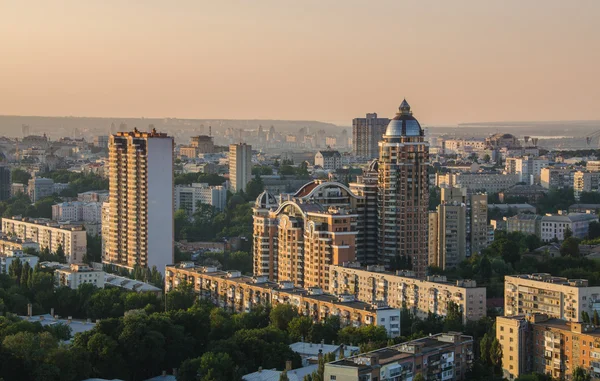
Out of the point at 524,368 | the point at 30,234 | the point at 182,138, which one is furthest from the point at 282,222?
the point at 182,138

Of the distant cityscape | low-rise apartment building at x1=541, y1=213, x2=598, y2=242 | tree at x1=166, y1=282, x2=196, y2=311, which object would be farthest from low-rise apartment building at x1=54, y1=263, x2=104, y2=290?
low-rise apartment building at x1=541, y1=213, x2=598, y2=242

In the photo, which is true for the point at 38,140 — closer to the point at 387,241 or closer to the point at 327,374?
the point at 387,241

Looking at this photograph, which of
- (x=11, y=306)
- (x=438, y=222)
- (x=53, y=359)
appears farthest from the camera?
(x=438, y=222)

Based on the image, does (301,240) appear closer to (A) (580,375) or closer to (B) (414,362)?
(B) (414,362)

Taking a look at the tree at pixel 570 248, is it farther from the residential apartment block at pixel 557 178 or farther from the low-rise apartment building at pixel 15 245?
the residential apartment block at pixel 557 178

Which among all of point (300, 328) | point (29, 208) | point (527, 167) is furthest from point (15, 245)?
point (527, 167)

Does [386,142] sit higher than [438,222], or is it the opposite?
[386,142]

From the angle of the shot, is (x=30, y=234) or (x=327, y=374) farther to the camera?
(x=30, y=234)

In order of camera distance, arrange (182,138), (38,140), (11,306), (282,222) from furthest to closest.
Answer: (182,138) < (38,140) < (282,222) < (11,306)
